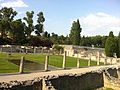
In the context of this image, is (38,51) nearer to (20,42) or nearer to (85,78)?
(20,42)

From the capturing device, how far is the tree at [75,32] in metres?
90.6

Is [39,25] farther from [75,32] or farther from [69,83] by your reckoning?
[69,83]

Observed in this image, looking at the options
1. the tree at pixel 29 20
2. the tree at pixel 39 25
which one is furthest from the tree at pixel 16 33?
the tree at pixel 39 25

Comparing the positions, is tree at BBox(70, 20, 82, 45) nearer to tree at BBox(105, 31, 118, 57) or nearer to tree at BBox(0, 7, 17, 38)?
tree at BBox(0, 7, 17, 38)

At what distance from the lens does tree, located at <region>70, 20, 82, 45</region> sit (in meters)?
90.6

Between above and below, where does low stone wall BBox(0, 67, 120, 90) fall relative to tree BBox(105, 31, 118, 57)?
below

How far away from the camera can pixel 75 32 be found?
298 ft

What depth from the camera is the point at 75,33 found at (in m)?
90.8

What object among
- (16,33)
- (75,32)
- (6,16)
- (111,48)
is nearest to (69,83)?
(111,48)

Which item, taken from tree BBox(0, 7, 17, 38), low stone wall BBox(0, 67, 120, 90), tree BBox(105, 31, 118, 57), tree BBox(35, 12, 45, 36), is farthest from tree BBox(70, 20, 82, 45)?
low stone wall BBox(0, 67, 120, 90)

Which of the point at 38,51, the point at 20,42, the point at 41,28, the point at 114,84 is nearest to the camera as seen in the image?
the point at 114,84

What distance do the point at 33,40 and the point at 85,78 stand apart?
4775cm

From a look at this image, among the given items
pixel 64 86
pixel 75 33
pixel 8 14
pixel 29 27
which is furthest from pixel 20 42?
pixel 64 86

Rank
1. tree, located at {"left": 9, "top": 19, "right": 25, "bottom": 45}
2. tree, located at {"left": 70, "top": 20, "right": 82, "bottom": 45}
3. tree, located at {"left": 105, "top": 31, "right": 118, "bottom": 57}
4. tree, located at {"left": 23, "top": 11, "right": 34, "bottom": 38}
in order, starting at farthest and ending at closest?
tree, located at {"left": 70, "top": 20, "right": 82, "bottom": 45}, tree, located at {"left": 23, "top": 11, "right": 34, "bottom": 38}, tree, located at {"left": 9, "top": 19, "right": 25, "bottom": 45}, tree, located at {"left": 105, "top": 31, "right": 118, "bottom": 57}
